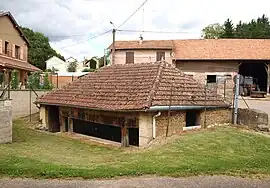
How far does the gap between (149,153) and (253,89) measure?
25853 millimetres

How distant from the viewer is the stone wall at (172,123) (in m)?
15.7

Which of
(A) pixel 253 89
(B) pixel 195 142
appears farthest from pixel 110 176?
(A) pixel 253 89

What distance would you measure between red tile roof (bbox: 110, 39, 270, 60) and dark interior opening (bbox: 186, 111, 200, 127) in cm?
Result: 1920

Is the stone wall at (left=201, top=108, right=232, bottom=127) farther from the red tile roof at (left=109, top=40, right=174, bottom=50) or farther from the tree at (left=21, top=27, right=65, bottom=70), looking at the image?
the tree at (left=21, top=27, right=65, bottom=70)

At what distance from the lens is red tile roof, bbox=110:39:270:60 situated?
A: 36.6 metres

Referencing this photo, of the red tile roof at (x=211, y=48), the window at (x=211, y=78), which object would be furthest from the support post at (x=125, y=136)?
the window at (x=211, y=78)

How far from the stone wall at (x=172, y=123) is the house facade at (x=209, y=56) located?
18.5 m

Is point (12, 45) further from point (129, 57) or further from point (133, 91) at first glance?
point (133, 91)

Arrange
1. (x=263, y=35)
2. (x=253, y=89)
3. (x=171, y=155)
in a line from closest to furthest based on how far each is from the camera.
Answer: (x=171, y=155), (x=253, y=89), (x=263, y=35)

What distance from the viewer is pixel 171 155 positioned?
10.9 metres

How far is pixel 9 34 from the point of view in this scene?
33.4 metres

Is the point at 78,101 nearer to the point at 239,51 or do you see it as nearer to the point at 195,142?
the point at 195,142

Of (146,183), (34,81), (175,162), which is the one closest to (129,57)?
(34,81)

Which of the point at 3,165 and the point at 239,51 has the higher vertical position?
the point at 239,51
